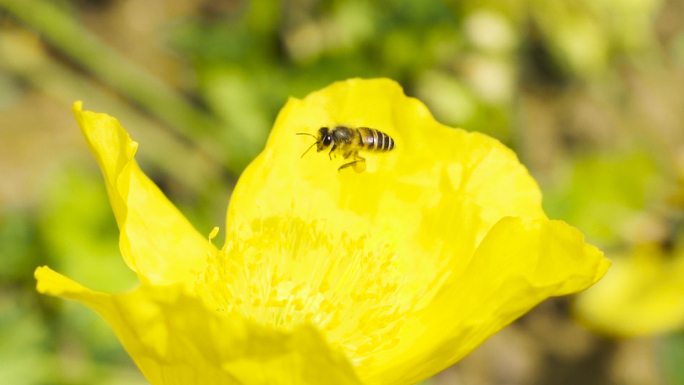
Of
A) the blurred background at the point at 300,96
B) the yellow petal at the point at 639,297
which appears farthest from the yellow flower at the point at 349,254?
the yellow petal at the point at 639,297

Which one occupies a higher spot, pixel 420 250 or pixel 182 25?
pixel 182 25

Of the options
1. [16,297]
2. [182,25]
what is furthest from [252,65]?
[16,297]

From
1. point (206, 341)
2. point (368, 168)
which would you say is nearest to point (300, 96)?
point (368, 168)

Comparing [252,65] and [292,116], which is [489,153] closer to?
[292,116]

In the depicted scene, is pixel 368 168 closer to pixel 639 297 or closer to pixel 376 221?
pixel 376 221

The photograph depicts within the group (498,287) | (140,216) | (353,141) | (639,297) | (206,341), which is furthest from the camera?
(639,297)

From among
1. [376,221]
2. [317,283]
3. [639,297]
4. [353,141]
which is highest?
[639,297]
